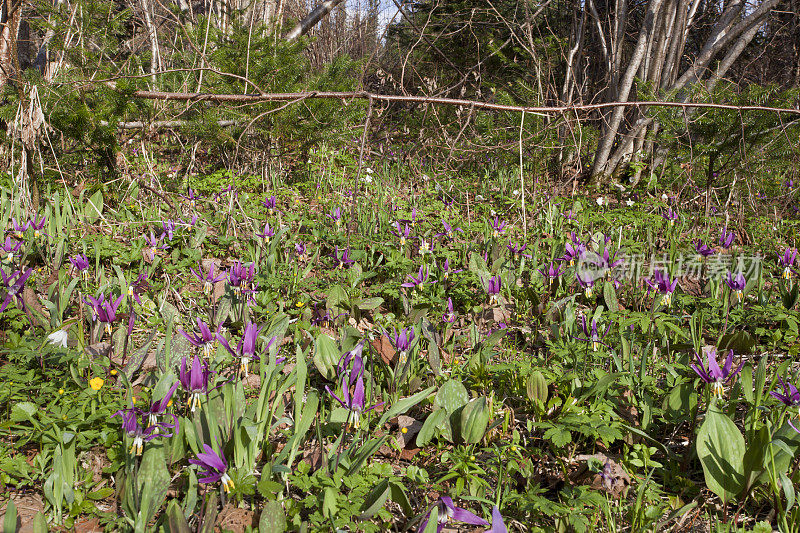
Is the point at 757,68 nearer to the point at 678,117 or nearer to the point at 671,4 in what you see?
the point at 671,4

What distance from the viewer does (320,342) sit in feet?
7.47

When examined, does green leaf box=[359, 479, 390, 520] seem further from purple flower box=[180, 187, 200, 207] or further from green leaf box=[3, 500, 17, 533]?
purple flower box=[180, 187, 200, 207]

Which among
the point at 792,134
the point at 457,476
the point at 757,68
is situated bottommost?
the point at 457,476

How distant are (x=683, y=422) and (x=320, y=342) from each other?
1518mm

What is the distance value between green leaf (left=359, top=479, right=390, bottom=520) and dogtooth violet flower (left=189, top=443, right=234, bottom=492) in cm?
39

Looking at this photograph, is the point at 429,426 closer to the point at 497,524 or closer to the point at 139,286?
the point at 497,524

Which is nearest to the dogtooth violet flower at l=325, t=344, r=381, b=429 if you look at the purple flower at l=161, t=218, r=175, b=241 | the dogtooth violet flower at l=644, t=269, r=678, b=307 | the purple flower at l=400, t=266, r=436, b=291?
the purple flower at l=400, t=266, r=436, b=291

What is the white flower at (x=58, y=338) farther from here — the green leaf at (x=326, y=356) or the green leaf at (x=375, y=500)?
the green leaf at (x=375, y=500)

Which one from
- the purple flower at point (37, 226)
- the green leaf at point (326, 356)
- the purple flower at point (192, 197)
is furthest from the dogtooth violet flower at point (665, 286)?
the purple flower at point (37, 226)

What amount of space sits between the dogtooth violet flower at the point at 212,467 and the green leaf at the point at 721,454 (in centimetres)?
146

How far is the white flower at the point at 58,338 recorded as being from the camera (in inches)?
79.4

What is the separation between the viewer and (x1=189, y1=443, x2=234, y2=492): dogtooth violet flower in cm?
147

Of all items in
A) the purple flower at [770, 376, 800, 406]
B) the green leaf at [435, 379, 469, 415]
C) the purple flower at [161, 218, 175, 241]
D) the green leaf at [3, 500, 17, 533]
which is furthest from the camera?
the purple flower at [161, 218, 175, 241]

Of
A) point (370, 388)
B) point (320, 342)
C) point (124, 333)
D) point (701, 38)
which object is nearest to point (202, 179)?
point (124, 333)
